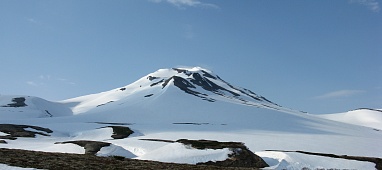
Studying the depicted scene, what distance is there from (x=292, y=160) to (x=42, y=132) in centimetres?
6708

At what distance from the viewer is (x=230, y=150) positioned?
3944 centimetres

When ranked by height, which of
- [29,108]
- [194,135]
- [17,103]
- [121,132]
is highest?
[17,103]

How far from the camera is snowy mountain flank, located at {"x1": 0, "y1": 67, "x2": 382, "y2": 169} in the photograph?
40.1m

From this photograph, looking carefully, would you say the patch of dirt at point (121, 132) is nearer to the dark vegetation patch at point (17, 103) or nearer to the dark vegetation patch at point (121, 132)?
the dark vegetation patch at point (121, 132)

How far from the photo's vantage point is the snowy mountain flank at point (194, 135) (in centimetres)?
4006

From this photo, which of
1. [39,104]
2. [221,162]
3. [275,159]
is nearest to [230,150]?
[221,162]

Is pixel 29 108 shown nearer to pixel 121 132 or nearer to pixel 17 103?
pixel 17 103

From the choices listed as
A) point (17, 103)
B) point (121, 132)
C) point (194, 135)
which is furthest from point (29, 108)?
point (194, 135)

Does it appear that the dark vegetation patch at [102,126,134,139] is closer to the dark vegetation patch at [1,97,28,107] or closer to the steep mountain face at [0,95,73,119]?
the steep mountain face at [0,95,73,119]

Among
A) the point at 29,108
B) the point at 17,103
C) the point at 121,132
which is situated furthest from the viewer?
the point at 17,103

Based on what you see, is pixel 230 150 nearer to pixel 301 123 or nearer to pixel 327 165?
pixel 327 165

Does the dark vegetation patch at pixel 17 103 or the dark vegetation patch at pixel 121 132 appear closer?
the dark vegetation patch at pixel 121 132

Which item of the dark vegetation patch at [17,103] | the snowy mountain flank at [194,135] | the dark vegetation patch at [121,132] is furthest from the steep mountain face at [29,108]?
the dark vegetation patch at [121,132]

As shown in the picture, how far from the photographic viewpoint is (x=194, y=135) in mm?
85562
